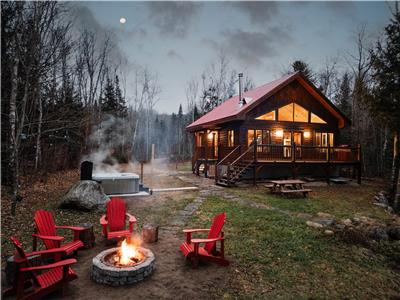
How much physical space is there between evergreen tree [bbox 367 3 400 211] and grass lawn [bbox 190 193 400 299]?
8982mm

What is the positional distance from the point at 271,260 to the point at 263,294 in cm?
118

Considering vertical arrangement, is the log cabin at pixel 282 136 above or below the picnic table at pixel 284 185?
above

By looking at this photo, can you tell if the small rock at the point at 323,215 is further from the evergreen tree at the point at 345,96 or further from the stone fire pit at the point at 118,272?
the evergreen tree at the point at 345,96

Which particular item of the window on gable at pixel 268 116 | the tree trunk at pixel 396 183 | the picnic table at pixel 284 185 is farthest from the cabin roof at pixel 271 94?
the picnic table at pixel 284 185

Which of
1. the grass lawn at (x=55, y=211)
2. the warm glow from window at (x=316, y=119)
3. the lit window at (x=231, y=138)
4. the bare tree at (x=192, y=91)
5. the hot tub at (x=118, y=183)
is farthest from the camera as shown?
the bare tree at (x=192, y=91)

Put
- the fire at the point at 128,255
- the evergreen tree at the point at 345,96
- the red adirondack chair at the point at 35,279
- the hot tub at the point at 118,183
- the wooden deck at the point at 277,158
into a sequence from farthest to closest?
the evergreen tree at the point at 345,96 < the wooden deck at the point at 277,158 < the hot tub at the point at 118,183 < the fire at the point at 128,255 < the red adirondack chair at the point at 35,279

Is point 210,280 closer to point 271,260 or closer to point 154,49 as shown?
point 271,260

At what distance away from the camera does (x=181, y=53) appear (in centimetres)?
3919

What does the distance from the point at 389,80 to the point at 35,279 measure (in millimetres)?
15921

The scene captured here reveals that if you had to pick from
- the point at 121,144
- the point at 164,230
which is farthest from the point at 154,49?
the point at 164,230

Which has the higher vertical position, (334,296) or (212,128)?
(212,128)

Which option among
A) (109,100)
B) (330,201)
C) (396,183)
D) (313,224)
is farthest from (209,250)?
(109,100)

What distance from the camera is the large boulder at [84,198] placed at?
7598mm

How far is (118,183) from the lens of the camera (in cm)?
1027
